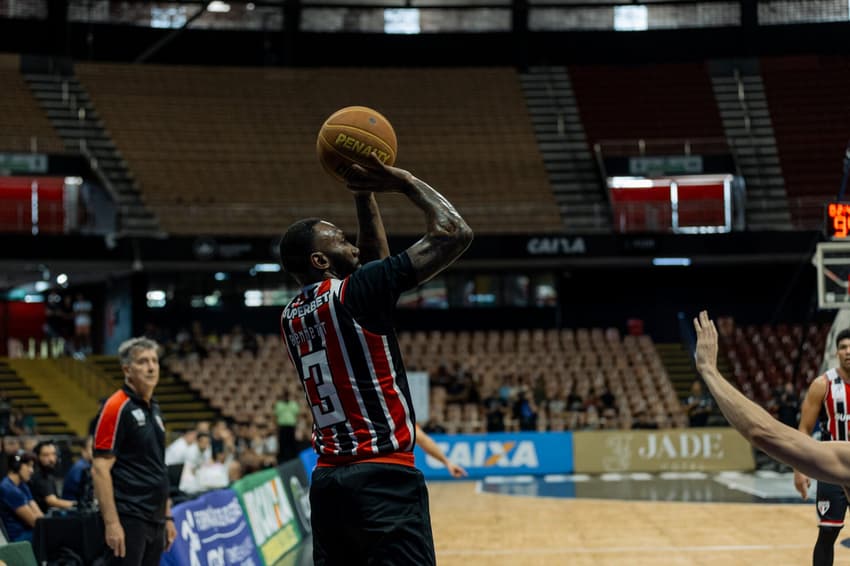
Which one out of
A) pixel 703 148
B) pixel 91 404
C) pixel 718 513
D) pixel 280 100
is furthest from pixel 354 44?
pixel 718 513

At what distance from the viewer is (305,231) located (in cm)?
413

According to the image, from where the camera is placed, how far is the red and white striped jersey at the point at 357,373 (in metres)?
3.94

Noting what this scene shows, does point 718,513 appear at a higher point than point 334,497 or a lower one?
lower

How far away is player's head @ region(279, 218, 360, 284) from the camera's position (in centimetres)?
413

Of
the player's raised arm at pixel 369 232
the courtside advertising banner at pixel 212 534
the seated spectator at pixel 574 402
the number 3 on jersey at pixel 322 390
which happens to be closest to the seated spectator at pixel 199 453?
the courtside advertising banner at pixel 212 534

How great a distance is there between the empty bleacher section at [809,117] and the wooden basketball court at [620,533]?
15.6m

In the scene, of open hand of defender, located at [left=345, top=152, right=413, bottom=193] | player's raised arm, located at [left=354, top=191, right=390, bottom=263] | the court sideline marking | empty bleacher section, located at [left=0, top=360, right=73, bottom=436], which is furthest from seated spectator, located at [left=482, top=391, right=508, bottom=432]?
open hand of defender, located at [left=345, top=152, right=413, bottom=193]

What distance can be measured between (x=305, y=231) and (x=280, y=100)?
97.1ft

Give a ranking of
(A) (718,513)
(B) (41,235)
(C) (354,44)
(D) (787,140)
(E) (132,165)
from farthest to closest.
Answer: (C) (354,44)
(D) (787,140)
(E) (132,165)
(B) (41,235)
(A) (718,513)

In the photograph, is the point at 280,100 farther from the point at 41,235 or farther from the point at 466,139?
the point at 41,235

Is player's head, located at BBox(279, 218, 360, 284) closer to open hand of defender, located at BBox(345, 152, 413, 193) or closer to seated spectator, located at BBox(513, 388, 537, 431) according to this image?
open hand of defender, located at BBox(345, 152, 413, 193)

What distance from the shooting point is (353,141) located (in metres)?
4.16

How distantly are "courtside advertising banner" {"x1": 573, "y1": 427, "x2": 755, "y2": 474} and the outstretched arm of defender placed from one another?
64.2 feet

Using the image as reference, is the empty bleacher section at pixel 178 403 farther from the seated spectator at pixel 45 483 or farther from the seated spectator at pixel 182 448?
the seated spectator at pixel 45 483
